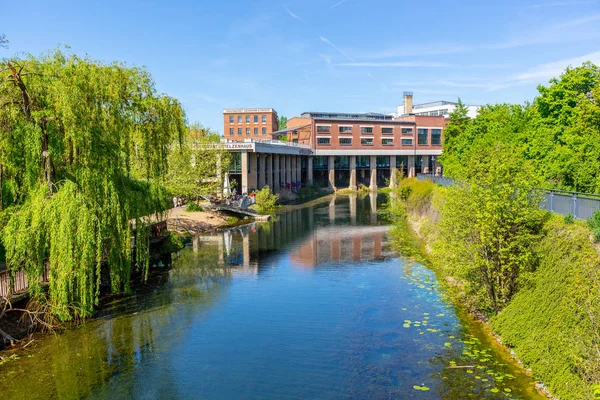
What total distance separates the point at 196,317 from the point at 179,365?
16.5 feet

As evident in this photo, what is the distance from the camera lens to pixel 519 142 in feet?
113

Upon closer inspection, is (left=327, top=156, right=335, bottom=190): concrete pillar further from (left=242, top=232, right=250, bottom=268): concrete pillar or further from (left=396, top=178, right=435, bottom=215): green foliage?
(left=242, top=232, right=250, bottom=268): concrete pillar

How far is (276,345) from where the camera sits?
60.6ft

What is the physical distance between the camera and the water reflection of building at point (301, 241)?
33.9 m

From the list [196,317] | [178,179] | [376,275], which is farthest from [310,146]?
[196,317]

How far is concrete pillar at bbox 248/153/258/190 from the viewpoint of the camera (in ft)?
219

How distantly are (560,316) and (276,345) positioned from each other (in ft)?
32.4

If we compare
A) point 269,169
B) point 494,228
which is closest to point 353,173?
point 269,169

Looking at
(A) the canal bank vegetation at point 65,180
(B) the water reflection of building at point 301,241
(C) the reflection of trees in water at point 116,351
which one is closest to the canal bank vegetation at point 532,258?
(B) the water reflection of building at point 301,241

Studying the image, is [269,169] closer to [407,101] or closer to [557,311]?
[407,101]

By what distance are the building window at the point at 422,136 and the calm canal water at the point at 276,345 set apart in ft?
251

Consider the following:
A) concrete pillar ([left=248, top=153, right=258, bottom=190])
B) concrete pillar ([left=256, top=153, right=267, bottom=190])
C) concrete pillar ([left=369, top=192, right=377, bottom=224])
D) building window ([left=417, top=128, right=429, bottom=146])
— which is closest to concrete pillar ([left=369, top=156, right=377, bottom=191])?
building window ([left=417, top=128, right=429, bottom=146])

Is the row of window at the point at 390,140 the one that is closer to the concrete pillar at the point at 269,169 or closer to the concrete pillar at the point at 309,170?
the concrete pillar at the point at 309,170

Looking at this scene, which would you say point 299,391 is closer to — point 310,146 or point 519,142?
point 519,142
